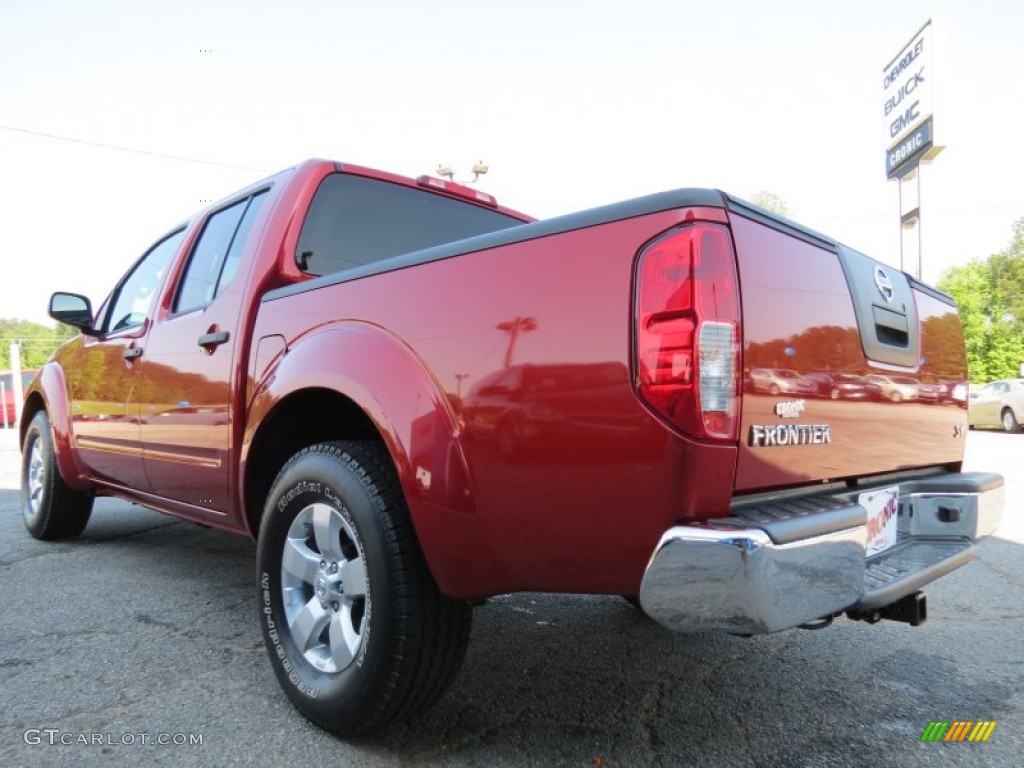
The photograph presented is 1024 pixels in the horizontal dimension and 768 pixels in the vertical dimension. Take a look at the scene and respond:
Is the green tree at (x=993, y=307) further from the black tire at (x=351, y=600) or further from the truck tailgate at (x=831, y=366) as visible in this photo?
the black tire at (x=351, y=600)

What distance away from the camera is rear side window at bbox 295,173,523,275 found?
2.93m

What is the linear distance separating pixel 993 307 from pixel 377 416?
150 ft

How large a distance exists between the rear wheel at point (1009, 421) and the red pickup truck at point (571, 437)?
1611 cm

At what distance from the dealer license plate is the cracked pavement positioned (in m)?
0.55

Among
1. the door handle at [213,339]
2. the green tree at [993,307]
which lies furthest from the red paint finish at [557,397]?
the green tree at [993,307]

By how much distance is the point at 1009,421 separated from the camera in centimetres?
1603

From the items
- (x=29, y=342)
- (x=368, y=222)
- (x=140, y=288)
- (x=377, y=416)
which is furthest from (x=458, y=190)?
(x=29, y=342)

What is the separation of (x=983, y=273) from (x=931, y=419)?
45775mm

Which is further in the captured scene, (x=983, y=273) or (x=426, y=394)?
(x=983, y=273)

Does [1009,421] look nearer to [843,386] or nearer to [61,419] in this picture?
[843,386]

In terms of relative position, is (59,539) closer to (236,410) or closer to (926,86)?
(236,410)

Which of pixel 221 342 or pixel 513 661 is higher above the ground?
pixel 221 342

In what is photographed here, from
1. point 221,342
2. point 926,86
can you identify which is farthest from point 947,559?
point 926,86

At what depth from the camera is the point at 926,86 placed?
80.3 ft
